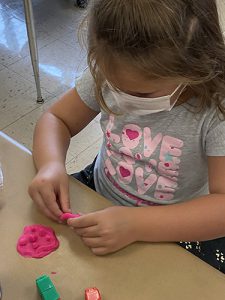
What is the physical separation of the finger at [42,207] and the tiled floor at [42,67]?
0.99 meters

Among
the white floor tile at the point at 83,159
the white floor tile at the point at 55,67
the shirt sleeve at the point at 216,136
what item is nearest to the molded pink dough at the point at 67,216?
the shirt sleeve at the point at 216,136

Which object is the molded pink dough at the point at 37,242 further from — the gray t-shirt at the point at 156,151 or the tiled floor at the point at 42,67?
the tiled floor at the point at 42,67

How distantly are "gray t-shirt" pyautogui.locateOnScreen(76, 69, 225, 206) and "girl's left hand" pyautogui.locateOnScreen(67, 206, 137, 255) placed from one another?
17cm

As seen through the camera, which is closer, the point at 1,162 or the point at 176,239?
the point at 176,239

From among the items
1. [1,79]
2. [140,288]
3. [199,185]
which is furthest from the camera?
[1,79]

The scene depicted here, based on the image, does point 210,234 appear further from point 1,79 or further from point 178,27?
point 1,79

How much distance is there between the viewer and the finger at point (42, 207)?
0.70 m

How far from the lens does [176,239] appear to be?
26.9 inches

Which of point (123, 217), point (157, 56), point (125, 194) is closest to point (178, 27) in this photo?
point (157, 56)

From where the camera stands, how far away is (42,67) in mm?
2219

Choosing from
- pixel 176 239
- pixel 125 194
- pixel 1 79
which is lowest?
pixel 1 79

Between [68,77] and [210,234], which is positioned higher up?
[210,234]

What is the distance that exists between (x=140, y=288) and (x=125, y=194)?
0.32m

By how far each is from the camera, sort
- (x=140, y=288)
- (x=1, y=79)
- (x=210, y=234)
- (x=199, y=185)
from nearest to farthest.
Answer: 1. (x=140, y=288)
2. (x=210, y=234)
3. (x=199, y=185)
4. (x=1, y=79)
